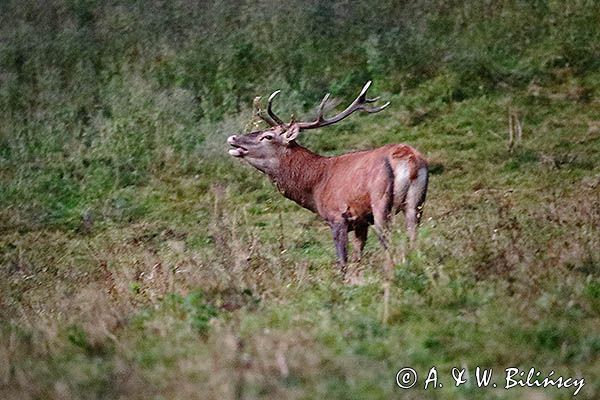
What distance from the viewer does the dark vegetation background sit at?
5.90m

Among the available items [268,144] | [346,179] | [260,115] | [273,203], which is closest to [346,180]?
[346,179]

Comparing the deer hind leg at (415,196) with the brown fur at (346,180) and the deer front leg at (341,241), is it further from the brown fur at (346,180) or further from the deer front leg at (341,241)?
the deer front leg at (341,241)

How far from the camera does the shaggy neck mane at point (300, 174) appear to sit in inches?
416

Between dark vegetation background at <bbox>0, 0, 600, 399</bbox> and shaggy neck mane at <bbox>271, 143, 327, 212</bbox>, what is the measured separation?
58 centimetres

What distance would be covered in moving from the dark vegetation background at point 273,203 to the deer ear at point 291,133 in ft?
3.44

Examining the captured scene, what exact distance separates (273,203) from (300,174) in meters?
3.23

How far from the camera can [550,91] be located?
56.7ft

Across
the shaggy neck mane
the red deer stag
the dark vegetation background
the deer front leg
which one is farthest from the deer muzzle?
the deer front leg

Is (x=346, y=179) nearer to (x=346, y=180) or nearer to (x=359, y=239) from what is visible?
(x=346, y=180)

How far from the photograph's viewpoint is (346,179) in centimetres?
995

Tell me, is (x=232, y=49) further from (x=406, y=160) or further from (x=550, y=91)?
(x=406, y=160)

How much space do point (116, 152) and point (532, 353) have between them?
36.0ft

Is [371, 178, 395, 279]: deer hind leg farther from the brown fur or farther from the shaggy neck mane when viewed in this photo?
the shaggy neck mane

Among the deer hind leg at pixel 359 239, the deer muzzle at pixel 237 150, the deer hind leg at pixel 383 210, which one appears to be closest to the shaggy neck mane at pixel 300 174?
the deer muzzle at pixel 237 150
